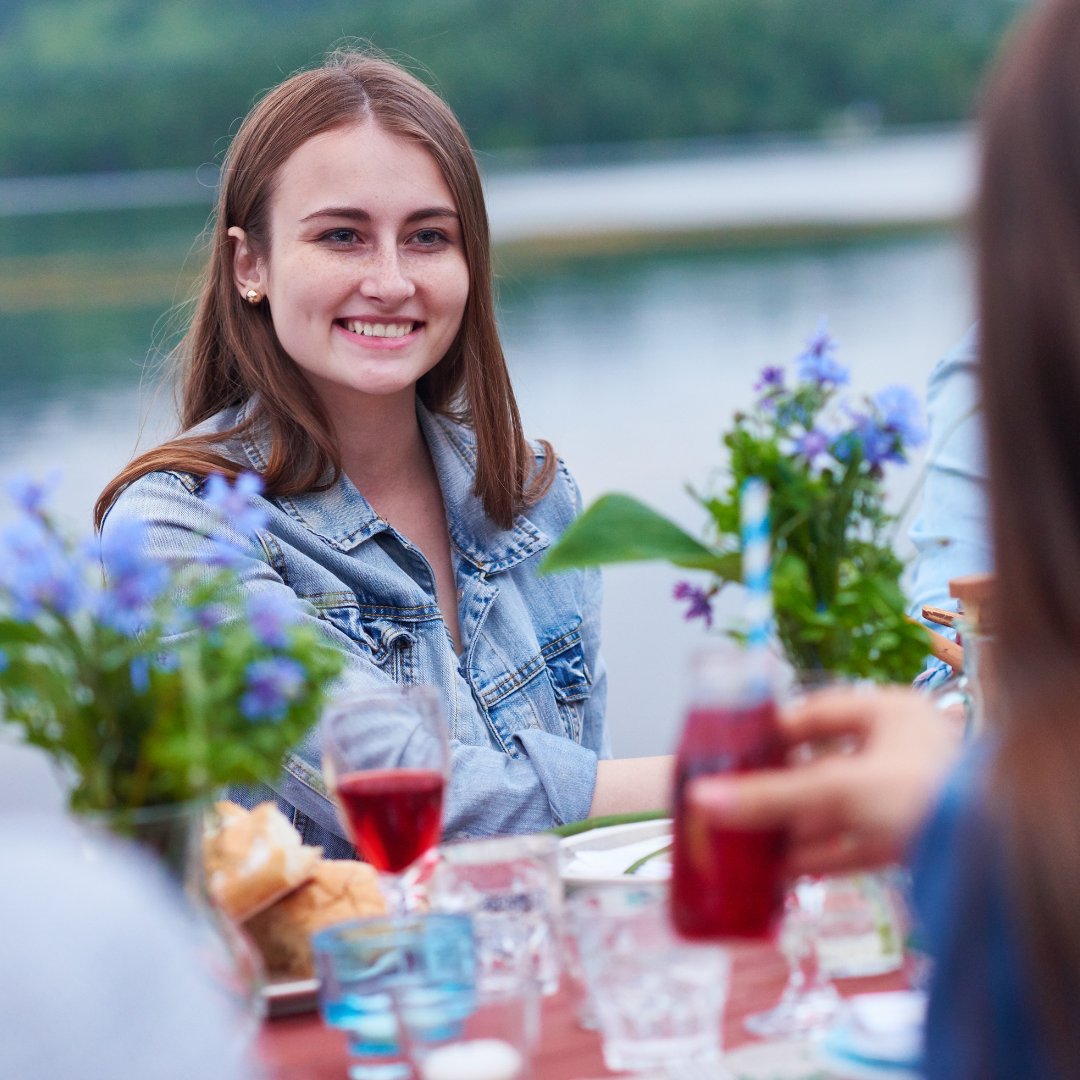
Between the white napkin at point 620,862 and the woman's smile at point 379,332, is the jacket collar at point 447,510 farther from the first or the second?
the white napkin at point 620,862

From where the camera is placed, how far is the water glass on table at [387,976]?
1.07 m

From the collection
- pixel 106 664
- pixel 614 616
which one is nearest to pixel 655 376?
pixel 614 616

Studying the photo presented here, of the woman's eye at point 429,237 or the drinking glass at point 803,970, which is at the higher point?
the woman's eye at point 429,237

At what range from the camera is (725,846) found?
3.07ft

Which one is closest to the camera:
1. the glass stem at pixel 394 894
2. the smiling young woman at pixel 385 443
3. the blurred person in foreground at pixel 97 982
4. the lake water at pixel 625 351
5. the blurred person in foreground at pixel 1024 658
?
the blurred person in foreground at pixel 1024 658

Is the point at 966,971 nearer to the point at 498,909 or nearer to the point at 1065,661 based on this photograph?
the point at 1065,661

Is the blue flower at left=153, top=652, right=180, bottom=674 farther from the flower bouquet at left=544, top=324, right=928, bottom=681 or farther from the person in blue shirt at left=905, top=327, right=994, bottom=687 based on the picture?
the person in blue shirt at left=905, top=327, right=994, bottom=687

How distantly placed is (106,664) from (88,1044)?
279 mm

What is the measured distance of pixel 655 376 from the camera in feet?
42.0

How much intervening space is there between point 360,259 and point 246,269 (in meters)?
0.21

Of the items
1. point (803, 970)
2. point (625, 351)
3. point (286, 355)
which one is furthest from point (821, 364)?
point (625, 351)

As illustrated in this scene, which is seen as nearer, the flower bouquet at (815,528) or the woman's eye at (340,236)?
the flower bouquet at (815,528)

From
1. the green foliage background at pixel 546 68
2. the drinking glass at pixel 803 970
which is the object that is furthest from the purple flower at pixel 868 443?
the green foliage background at pixel 546 68

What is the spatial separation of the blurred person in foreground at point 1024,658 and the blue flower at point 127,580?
1.69ft
